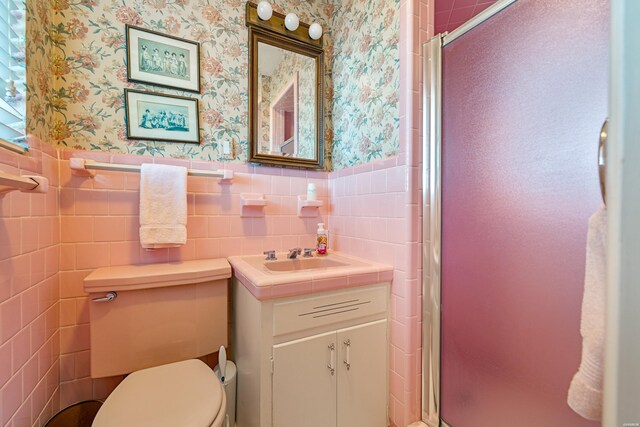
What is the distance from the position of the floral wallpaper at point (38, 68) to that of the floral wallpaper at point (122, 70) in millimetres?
Result: 46

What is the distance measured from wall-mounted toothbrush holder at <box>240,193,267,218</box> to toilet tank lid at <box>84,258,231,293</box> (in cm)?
32

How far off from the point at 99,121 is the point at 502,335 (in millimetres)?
1875

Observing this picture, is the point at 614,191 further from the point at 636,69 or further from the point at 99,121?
the point at 99,121

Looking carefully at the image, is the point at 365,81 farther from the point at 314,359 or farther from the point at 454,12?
the point at 314,359

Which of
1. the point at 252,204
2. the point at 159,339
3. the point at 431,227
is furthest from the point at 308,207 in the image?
the point at 159,339

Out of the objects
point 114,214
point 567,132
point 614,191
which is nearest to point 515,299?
point 567,132

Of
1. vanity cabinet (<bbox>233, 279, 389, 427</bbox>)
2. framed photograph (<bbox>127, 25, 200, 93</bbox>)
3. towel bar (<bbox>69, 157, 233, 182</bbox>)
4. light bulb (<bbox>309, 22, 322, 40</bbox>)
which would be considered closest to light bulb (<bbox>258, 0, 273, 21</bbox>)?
light bulb (<bbox>309, 22, 322, 40</bbox>)

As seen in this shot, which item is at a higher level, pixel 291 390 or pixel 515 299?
pixel 515 299

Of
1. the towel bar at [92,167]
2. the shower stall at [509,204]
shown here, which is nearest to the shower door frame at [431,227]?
the shower stall at [509,204]

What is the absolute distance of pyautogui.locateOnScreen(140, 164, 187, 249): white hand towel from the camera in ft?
3.62

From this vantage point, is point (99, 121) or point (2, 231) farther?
point (99, 121)

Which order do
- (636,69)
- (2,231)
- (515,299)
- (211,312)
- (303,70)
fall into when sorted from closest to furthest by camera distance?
(636,69)
(2,231)
(515,299)
(211,312)
(303,70)

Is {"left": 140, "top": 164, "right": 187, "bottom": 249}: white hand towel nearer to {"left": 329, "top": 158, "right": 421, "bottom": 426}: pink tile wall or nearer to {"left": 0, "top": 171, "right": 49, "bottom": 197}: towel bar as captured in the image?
{"left": 0, "top": 171, "right": 49, "bottom": 197}: towel bar

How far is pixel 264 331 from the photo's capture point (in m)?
0.90
